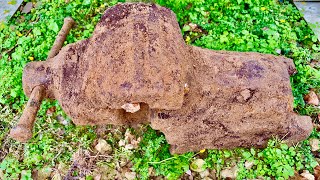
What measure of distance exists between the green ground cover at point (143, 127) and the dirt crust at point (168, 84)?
17 centimetres

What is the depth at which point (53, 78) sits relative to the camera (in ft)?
9.18

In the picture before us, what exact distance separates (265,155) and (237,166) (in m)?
0.25

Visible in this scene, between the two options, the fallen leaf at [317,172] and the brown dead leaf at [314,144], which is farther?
the brown dead leaf at [314,144]

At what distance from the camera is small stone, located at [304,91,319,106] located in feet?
11.5

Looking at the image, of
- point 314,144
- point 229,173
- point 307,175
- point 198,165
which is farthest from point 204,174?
point 314,144

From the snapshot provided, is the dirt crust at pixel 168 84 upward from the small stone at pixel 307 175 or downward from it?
upward

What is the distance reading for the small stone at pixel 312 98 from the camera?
3.49 metres

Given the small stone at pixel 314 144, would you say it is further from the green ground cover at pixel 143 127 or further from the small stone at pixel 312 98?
the small stone at pixel 312 98

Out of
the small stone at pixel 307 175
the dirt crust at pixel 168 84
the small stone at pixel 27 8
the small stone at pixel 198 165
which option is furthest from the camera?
the small stone at pixel 27 8

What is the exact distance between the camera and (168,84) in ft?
7.95

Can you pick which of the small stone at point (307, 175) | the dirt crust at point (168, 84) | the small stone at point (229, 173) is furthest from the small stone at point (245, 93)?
the small stone at point (307, 175)

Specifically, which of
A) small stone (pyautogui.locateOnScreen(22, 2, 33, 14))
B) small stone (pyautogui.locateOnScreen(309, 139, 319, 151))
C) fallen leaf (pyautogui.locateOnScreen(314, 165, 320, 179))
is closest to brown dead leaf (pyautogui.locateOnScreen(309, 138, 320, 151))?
small stone (pyautogui.locateOnScreen(309, 139, 319, 151))

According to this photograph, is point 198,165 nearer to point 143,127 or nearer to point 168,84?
point 143,127

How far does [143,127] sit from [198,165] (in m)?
0.59
